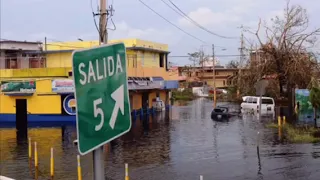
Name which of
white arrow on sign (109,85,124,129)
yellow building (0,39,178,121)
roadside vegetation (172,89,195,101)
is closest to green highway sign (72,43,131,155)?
white arrow on sign (109,85,124,129)

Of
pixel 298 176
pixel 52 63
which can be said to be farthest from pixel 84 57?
pixel 52 63

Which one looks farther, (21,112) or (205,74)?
(205,74)

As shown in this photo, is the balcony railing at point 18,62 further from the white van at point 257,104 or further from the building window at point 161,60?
the white van at point 257,104

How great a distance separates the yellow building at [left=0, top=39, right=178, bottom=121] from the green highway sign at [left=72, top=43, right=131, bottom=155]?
31.3 meters

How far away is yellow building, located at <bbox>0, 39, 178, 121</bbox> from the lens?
37.2m

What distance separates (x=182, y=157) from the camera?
1836cm

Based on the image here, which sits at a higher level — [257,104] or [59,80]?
[59,80]

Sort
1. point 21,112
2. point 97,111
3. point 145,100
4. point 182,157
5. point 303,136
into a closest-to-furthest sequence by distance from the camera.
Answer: point 97,111 < point 182,157 < point 303,136 < point 21,112 < point 145,100

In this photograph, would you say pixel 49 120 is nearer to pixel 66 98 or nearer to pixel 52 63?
pixel 66 98

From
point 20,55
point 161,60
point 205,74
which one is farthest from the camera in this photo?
point 205,74

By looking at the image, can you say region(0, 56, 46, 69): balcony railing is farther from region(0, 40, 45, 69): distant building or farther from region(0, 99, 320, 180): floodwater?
region(0, 99, 320, 180): floodwater

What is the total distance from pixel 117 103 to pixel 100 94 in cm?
21

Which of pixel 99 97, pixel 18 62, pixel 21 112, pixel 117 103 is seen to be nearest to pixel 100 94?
pixel 99 97

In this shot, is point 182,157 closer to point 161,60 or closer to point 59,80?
point 59,80
